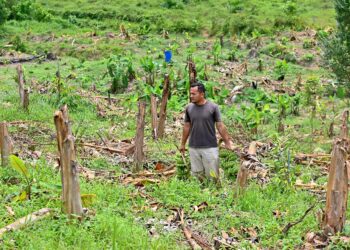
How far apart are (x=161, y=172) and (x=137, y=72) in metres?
9.64

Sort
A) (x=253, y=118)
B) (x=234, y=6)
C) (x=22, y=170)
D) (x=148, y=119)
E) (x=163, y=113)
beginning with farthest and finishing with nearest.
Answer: (x=234, y=6) → (x=148, y=119) → (x=253, y=118) → (x=163, y=113) → (x=22, y=170)

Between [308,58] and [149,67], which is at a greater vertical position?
[149,67]

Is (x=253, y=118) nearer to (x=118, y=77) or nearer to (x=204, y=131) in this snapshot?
(x=204, y=131)

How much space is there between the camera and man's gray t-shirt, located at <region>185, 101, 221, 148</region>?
24.4 ft

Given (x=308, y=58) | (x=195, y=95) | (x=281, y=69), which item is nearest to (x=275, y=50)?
(x=308, y=58)

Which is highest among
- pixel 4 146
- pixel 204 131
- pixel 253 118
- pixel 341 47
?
pixel 341 47

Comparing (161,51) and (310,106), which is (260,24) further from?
(310,106)

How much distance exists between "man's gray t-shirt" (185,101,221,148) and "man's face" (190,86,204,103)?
145mm

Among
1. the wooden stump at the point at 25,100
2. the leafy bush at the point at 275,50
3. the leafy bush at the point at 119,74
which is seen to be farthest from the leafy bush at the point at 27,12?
the wooden stump at the point at 25,100

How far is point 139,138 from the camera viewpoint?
7.93m

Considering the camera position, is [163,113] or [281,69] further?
[281,69]

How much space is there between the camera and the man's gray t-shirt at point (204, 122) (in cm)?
743

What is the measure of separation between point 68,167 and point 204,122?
2.43m

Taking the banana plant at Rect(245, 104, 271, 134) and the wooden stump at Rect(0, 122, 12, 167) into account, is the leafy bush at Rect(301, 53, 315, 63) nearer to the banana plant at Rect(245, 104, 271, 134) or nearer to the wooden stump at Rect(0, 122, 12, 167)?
the banana plant at Rect(245, 104, 271, 134)
